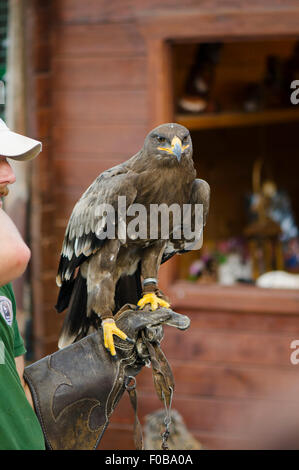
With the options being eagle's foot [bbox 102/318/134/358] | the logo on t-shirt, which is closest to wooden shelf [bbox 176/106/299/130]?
eagle's foot [bbox 102/318/134/358]

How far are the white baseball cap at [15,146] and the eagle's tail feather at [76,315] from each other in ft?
1.82

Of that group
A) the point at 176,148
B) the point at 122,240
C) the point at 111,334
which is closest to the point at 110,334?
the point at 111,334

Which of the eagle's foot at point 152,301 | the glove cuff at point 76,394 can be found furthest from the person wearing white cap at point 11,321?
the eagle's foot at point 152,301

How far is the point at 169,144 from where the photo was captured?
159 centimetres

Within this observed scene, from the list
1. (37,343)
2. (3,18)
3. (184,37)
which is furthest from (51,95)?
(37,343)

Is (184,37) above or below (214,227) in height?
above

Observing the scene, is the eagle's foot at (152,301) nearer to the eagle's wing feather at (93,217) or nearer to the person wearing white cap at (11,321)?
the eagle's wing feather at (93,217)

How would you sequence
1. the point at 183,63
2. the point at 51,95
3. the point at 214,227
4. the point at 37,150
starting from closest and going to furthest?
the point at 37,150, the point at 51,95, the point at 183,63, the point at 214,227

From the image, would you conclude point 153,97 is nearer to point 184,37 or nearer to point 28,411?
point 184,37

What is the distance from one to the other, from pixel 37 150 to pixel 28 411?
588mm

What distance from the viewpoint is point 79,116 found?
321 centimetres

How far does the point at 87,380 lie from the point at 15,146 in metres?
0.65

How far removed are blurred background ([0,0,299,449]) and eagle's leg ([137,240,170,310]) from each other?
1.37 meters

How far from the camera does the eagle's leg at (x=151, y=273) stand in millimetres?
1701
